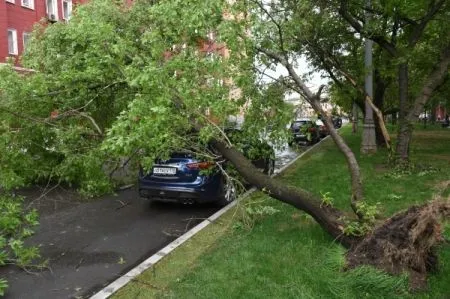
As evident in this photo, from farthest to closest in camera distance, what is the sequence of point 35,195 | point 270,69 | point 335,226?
point 35,195 < point 270,69 < point 335,226

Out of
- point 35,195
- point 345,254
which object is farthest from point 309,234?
point 35,195

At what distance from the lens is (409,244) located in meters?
4.84

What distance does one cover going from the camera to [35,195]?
38.4 ft

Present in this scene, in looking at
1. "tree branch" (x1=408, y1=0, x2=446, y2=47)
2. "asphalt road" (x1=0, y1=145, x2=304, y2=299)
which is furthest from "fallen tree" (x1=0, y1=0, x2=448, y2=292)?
"tree branch" (x1=408, y1=0, x2=446, y2=47)

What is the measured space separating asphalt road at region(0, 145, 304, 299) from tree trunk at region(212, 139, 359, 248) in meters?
1.80

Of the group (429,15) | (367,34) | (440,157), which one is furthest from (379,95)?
(429,15)

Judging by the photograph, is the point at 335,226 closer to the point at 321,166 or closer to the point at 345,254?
the point at 345,254

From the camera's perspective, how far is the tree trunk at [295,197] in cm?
595

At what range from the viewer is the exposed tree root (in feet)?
15.8

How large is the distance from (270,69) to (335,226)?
355 centimetres

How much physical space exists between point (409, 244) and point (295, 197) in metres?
1.94

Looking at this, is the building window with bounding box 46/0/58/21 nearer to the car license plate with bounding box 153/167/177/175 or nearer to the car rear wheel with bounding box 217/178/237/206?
the car license plate with bounding box 153/167/177/175

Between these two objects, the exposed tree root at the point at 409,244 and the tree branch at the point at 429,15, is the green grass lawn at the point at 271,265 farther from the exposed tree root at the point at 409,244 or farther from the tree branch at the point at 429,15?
the tree branch at the point at 429,15

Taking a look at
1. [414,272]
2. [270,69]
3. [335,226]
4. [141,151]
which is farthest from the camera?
[270,69]
